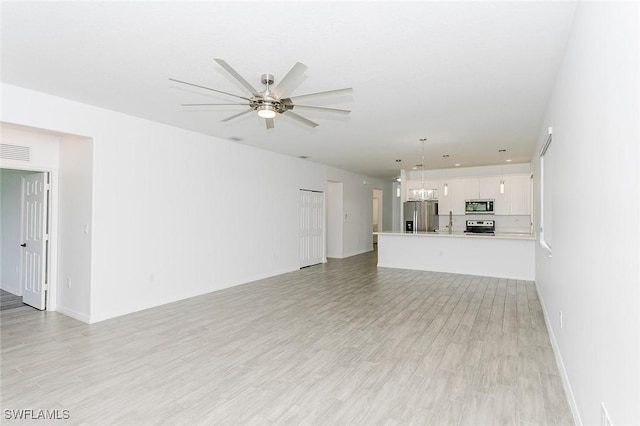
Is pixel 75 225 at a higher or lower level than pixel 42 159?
lower

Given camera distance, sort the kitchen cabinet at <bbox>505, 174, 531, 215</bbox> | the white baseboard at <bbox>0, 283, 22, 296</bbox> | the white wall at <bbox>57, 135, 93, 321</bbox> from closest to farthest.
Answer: the white wall at <bbox>57, 135, 93, 321</bbox>, the white baseboard at <bbox>0, 283, 22, 296</bbox>, the kitchen cabinet at <bbox>505, 174, 531, 215</bbox>

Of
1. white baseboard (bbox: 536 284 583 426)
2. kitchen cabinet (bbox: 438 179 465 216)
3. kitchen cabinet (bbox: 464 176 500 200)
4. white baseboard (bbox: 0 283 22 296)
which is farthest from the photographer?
kitchen cabinet (bbox: 438 179 465 216)

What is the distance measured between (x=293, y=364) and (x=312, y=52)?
8.99ft

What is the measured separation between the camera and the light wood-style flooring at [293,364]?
7.64 feet

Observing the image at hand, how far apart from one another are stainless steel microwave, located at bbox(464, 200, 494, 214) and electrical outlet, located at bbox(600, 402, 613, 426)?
8.01 meters

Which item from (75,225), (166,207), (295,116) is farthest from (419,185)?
(75,225)

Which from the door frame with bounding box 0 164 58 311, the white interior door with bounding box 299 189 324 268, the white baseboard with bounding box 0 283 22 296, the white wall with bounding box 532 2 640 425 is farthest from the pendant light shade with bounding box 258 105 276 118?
the white baseboard with bounding box 0 283 22 296

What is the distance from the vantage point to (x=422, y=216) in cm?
919

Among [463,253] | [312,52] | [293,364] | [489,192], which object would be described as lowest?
[293,364]

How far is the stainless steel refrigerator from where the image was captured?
918 cm

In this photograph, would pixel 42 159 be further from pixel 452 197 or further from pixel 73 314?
pixel 452 197

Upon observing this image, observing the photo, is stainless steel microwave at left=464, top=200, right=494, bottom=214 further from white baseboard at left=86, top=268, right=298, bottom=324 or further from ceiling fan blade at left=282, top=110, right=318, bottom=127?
ceiling fan blade at left=282, top=110, right=318, bottom=127

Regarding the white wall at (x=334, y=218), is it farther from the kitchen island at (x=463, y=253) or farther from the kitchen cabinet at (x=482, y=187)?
the kitchen cabinet at (x=482, y=187)

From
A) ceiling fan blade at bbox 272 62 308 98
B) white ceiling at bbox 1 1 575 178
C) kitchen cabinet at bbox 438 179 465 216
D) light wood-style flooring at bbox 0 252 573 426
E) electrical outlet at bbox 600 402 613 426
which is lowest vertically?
light wood-style flooring at bbox 0 252 573 426
